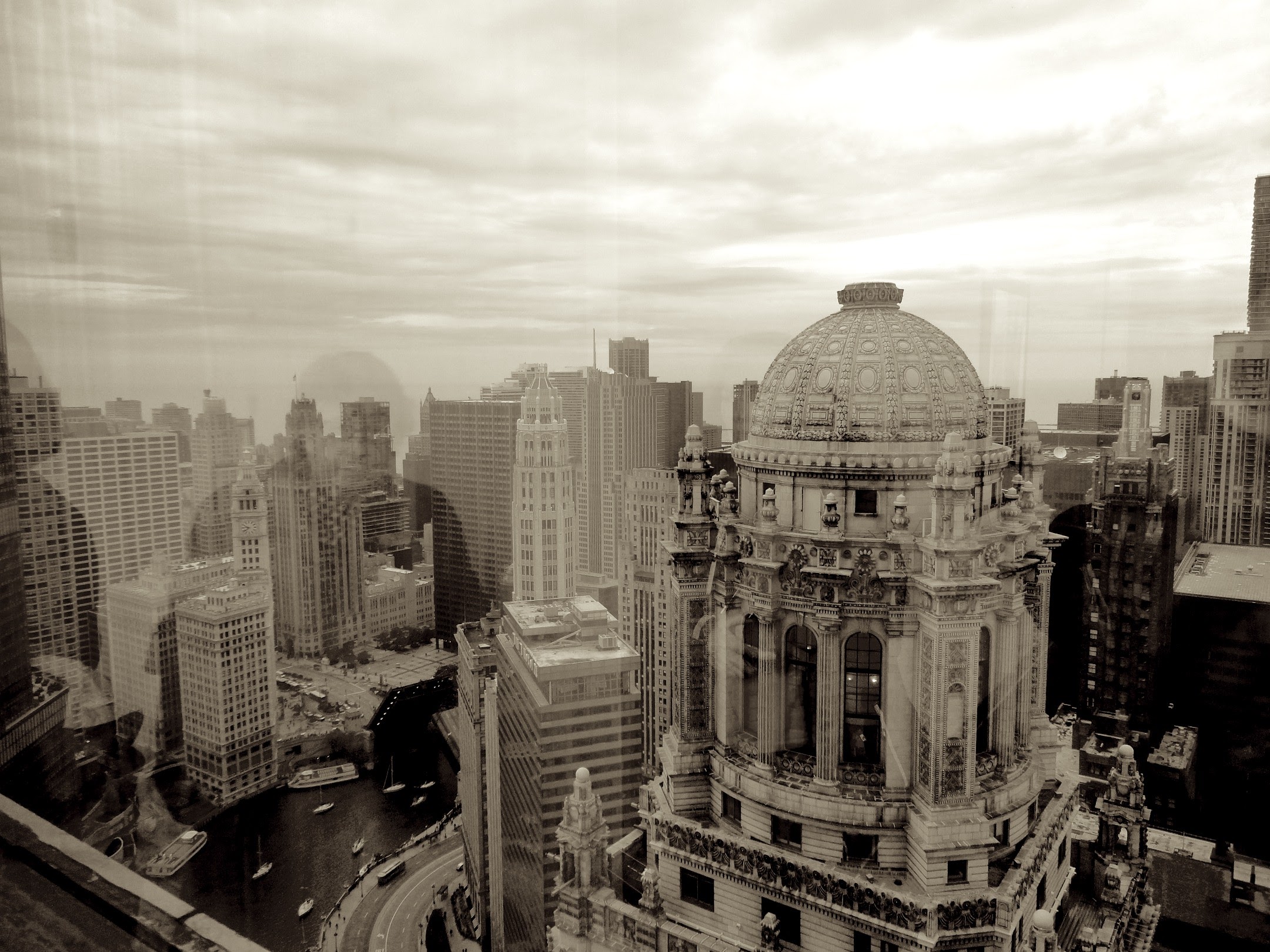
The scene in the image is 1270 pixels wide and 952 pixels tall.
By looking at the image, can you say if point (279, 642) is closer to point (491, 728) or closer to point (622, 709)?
point (491, 728)

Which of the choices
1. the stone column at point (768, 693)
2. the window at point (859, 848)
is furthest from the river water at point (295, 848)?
the window at point (859, 848)

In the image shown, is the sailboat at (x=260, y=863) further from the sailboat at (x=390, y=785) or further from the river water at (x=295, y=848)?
the sailboat at (x=390, y=785)

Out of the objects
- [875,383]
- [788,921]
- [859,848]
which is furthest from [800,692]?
[875,383]

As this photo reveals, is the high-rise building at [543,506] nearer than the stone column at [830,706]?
No

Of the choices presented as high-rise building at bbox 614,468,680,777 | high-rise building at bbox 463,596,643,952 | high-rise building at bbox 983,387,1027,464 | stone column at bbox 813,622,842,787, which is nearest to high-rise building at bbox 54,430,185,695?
high-rise building at bbox 463,596,643,952

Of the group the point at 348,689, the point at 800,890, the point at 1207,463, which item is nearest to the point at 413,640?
the point at 348,689

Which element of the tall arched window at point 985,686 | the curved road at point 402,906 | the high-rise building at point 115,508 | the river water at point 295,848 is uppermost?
the high-rise building at point 115,508

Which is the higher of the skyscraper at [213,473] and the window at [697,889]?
the skyscraper at [213,473]
